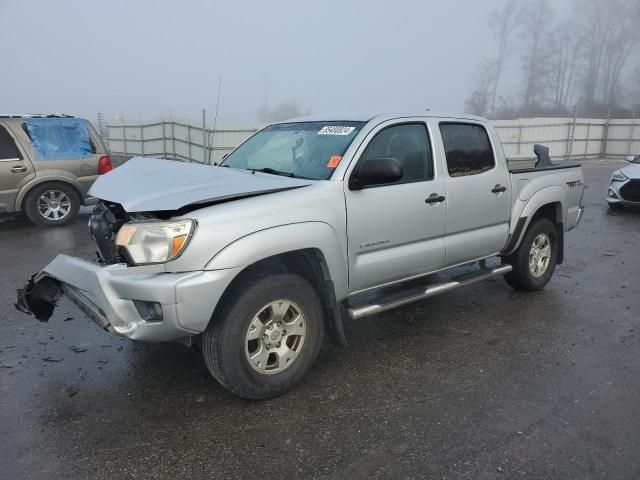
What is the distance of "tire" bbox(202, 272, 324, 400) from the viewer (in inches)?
119

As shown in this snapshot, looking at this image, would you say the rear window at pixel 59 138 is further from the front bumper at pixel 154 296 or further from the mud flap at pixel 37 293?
the front bumper at pixel 154 296

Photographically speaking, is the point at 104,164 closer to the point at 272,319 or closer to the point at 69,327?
the point at 69,327

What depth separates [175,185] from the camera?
324 centimetres

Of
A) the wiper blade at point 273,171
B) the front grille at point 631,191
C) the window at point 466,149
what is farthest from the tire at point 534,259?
the front grille at point 631,191

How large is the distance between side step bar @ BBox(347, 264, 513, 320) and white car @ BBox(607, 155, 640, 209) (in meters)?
6.80

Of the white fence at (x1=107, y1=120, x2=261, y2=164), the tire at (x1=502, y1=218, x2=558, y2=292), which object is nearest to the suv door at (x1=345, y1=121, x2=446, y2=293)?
the tire at (x1=502, y1=218, x2=558, y2=292)

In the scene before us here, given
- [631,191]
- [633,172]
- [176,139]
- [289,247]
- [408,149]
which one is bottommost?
[631,191]

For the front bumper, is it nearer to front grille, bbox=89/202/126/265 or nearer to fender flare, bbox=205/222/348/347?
fender flare, bbox=205/222/348/347

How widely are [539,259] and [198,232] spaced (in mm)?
3995

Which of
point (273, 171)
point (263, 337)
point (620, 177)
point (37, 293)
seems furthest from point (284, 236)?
point (620, 177)

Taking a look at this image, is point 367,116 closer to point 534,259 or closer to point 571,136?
point 534,259

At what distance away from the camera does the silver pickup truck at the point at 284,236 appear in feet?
9.48

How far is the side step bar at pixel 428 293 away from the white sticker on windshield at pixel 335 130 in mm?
1305

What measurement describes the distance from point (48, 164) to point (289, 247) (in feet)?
23.0
